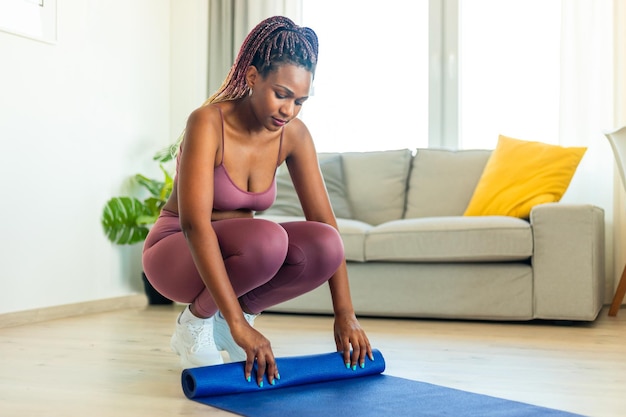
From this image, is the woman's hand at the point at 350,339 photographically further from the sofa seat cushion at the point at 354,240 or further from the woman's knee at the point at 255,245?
the sofa seat cushion at the point at 354,240

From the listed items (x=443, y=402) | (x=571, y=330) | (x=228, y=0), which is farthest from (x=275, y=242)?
(x=228, y=0)

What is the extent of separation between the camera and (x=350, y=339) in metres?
1.94

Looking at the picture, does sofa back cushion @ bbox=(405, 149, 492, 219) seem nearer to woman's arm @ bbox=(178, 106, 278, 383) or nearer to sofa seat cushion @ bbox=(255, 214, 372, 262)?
sofa seat cushion @ bbox=(255, 214, 372, 262)

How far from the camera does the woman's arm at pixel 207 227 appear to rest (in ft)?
5.68

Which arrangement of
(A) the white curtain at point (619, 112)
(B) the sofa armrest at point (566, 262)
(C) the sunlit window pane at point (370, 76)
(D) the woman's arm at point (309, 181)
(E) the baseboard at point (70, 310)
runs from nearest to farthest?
(D) the woman's arm at point (309, 181), (B) the sofa armrest at point (566, 262), (E) the baseboard at point (70, 310), (A) the white curtain at point (619, 112), (C) the sunlit window pane at point (370, 76)

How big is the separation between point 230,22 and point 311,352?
276 cm

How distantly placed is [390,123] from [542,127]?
2.77ft

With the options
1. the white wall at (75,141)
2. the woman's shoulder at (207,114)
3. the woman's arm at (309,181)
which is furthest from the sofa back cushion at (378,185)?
the woman's shoulder at (207,114)

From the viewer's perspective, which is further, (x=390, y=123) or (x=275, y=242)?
(x=390, y=123)

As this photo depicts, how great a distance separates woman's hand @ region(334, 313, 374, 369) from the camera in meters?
1.95

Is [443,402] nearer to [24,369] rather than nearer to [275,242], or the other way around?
[275,242]

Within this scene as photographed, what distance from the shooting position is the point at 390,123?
4.68m

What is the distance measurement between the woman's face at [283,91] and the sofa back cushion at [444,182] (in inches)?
89.8

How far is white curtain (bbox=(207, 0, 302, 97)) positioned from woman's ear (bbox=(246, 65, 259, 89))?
289cm
